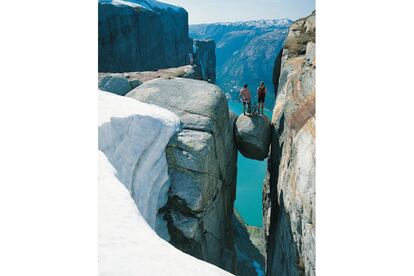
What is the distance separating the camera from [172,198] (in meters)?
7.98

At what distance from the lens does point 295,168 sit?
22.6 ft

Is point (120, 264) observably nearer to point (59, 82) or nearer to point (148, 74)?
point (59, 82)

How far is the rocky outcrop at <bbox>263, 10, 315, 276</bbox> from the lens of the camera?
19.6 feet

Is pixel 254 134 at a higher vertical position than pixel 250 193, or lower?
higher

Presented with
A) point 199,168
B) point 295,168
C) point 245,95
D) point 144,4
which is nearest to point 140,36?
point 144,4

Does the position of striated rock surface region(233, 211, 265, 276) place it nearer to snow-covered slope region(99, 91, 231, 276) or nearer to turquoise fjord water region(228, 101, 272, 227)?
snow-covered slope region(99, 91, 231, 276)

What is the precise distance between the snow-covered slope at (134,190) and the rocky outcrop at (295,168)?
268cm

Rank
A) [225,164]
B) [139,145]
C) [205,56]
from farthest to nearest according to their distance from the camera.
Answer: [205,56] < [225,164] < [139,145]

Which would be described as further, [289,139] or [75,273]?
[289,139]

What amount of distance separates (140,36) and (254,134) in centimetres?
2807

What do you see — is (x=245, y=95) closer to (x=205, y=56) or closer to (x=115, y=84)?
(x=115, y=84)

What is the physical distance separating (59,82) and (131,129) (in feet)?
11.6
